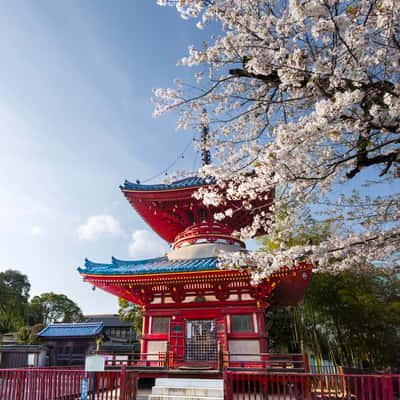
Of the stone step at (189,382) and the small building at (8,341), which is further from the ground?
the stone step at (189,382)

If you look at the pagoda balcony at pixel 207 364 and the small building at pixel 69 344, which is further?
the small building at pixel 69 344

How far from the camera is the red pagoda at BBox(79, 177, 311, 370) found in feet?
33.4

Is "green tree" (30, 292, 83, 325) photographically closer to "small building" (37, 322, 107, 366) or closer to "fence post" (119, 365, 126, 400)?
"small building" (37, 322, 107, 366)

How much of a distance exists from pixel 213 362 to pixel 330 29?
31.8ft

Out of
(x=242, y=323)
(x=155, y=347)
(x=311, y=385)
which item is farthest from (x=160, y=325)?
(x=311, y=385)

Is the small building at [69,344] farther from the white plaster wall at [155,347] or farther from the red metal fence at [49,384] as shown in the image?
the red metal fence at [49,384]

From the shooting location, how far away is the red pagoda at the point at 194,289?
1017 cm

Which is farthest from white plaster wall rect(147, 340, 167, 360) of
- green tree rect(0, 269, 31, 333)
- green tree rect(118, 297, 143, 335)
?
green tree rect(0, 269, 31, 333)

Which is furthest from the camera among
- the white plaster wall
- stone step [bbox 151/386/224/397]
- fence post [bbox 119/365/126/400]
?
the white plaster wall

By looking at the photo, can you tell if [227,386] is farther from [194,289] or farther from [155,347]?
[155,347]

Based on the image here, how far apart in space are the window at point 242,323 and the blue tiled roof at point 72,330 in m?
11.8

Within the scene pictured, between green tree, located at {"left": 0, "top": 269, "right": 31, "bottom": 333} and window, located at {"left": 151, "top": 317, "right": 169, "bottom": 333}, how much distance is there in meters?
30.9

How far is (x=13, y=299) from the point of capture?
120 feet

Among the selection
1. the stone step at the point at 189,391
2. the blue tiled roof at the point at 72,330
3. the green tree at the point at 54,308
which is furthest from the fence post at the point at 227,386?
the green tree at the point at 54,308
